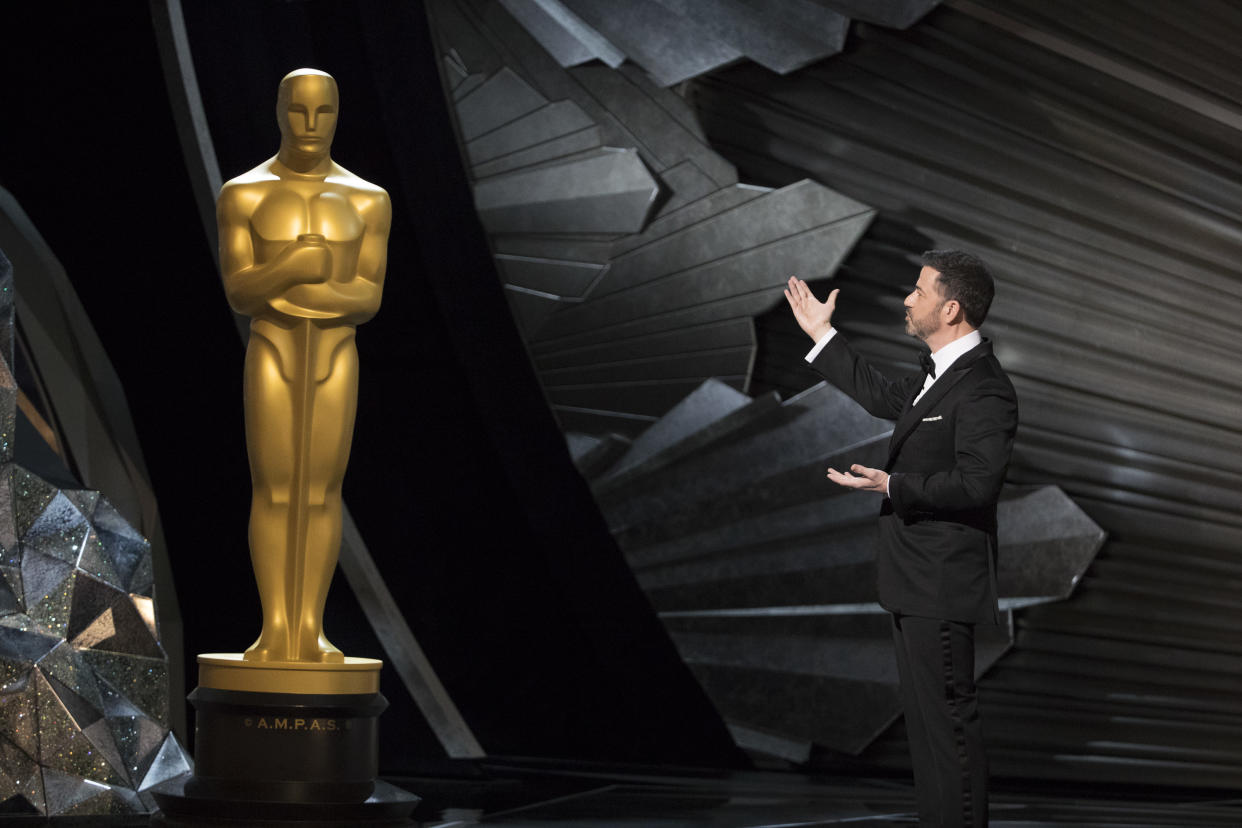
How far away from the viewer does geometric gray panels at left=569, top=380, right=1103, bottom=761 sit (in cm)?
474

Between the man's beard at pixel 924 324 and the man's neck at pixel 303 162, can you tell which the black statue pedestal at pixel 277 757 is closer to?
the man's neck at pixel 303 162

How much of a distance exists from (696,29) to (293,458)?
2438 mm

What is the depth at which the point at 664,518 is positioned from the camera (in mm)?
4945

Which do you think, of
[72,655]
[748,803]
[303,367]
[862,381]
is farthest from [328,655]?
[748,803]

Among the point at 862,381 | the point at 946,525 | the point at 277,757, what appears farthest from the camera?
the point at 277,757

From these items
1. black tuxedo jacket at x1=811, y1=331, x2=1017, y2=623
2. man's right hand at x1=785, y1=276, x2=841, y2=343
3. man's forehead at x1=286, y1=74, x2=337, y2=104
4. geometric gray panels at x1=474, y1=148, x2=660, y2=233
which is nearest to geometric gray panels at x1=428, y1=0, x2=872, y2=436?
geometric gray panels at x1=474, y1=148, x2=660, y2=233

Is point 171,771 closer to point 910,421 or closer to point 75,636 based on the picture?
point 75,636

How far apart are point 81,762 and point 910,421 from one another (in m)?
2.48

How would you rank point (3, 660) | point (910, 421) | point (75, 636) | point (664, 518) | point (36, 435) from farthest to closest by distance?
point (664, 518), point (36, 435), point (75, 636), point (3, 660), point (910, 421)

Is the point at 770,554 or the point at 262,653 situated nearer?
the point at 262,653

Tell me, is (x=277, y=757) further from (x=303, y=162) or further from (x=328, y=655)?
(x=303, y=162)

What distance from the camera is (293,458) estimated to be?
3074 mm

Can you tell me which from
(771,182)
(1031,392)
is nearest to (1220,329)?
(1031,392)

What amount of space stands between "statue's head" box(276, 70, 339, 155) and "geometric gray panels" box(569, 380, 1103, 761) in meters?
2.15
